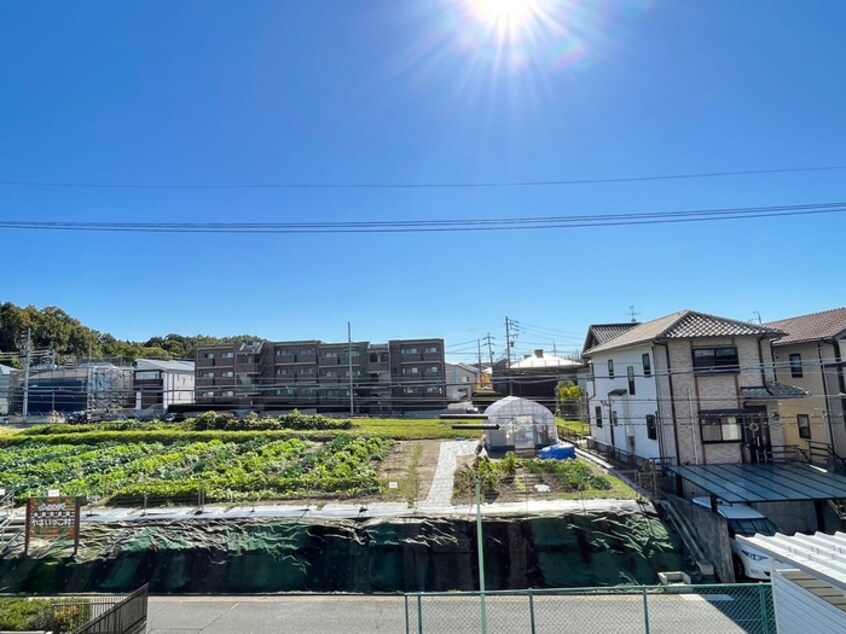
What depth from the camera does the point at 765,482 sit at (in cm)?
1647

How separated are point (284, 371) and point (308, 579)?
4247cm

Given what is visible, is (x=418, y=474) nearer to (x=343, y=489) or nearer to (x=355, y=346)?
(x=343, y=489)

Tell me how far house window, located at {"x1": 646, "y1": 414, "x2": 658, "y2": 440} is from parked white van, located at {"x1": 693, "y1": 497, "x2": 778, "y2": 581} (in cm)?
596

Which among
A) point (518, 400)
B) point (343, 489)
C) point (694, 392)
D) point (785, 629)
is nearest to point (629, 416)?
point (694, 392)

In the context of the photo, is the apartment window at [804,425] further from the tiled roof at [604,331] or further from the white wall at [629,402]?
the tiled roof at [604,331]

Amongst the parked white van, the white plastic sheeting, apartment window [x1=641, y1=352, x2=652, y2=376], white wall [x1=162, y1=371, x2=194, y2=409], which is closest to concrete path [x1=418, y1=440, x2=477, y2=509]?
the white plastic sheeting

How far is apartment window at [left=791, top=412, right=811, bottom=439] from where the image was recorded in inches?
813

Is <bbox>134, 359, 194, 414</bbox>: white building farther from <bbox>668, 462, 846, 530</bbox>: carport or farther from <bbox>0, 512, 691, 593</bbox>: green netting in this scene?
<bbox>668, 462, 846, 530</bbox>: carport

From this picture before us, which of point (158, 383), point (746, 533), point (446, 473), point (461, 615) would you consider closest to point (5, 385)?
point (158, 383)

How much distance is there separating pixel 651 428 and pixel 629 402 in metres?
2.24

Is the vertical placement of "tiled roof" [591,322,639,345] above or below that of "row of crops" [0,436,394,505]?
above

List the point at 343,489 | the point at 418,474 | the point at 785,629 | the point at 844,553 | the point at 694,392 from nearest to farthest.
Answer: the point at 844,553, the point at 785,629, the point at 343,489, the point at 694,392, the point at 418,474

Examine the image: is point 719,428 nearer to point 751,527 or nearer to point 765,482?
point 765,482

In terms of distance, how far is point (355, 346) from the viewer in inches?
2115
